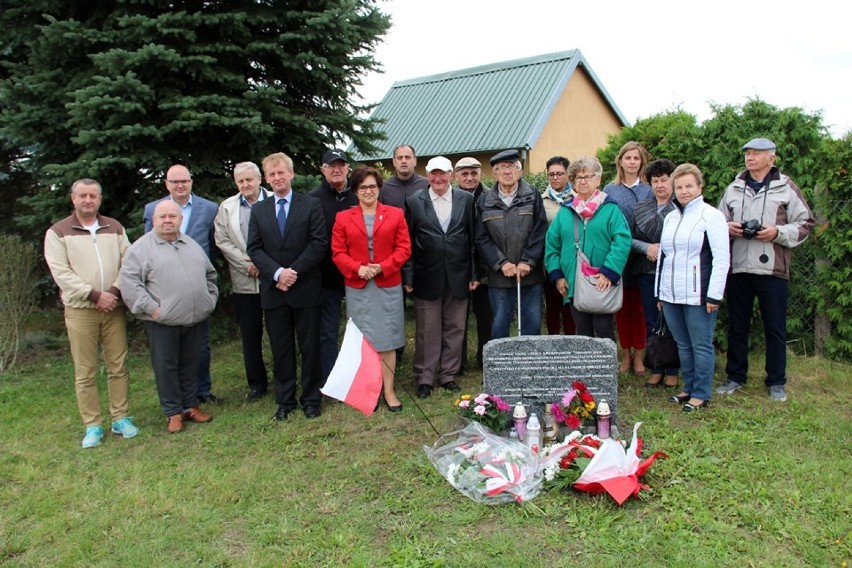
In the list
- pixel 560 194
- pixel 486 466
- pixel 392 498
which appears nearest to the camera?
pixel 392 498

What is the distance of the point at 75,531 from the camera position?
370 cm

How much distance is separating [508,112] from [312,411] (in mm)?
15758

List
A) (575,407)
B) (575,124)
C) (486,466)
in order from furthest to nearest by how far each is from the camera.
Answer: (575,124)
(575,407)
(486,466)

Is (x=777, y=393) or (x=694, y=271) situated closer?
(x=694, y=271)

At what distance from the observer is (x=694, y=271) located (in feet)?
16.1

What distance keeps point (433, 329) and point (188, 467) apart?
91.2 inches

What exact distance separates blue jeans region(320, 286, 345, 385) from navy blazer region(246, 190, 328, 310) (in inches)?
20.2

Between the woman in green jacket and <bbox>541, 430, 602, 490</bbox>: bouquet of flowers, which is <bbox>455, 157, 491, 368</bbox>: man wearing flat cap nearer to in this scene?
the woman in green jacket

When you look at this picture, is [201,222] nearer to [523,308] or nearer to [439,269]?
[439,269]

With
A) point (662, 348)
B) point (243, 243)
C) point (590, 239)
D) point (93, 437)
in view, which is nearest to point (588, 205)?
point (590, 239)

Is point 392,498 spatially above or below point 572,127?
below

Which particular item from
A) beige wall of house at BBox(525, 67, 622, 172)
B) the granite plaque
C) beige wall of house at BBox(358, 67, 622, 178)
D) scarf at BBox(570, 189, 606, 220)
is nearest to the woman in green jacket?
scarf at BBox(570, 189, 606, 220)

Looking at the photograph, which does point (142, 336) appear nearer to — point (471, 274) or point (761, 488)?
point (471, 274)

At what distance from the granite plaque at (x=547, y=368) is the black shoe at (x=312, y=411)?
1.53 meters
